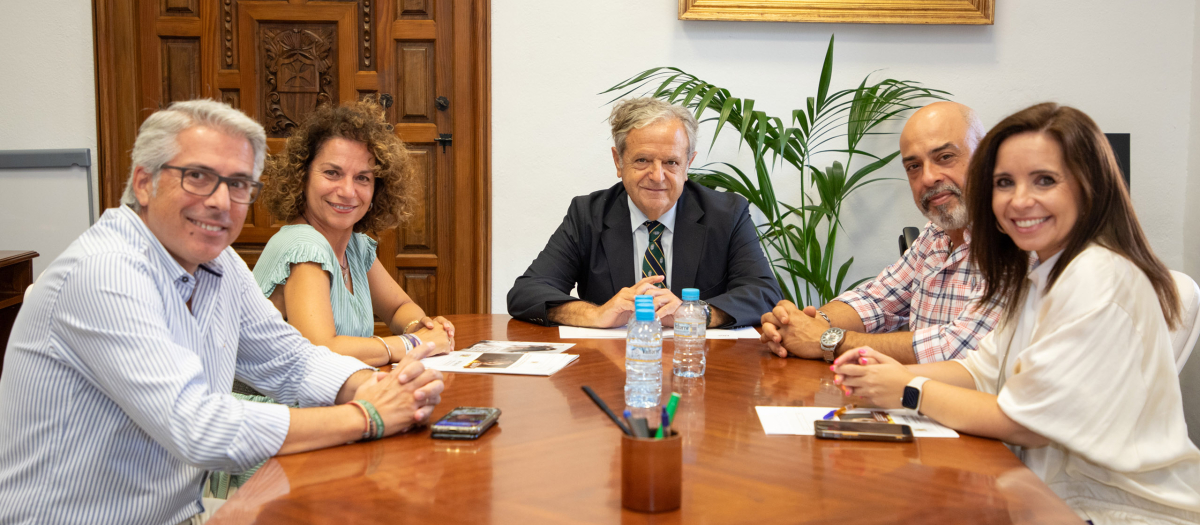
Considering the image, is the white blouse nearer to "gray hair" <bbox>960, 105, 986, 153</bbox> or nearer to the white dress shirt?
"gray hair" <bbox>960, 105, 986, 153</bbox>

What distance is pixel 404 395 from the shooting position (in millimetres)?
1297

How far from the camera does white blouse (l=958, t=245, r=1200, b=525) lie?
1214 mm

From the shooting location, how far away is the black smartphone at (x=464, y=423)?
1.25 m

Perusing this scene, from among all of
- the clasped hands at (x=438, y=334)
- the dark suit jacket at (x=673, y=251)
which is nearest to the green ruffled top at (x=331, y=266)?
the clasped hands at (x=438, y=334)

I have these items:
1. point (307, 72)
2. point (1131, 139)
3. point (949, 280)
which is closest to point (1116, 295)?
point (949, 280)

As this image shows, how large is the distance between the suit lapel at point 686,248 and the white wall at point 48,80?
3011 millimetres

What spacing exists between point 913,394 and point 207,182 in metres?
1.18

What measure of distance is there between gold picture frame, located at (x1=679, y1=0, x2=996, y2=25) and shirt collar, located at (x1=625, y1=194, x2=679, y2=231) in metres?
1.35

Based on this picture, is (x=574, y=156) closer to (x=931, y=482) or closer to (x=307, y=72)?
(x=307, y=72)

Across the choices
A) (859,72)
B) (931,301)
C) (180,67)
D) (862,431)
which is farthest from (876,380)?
(180,67)

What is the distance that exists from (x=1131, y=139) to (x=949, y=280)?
2.24m

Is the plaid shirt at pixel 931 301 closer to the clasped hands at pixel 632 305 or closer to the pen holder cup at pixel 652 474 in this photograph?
the clasped hands at pixel 632 305

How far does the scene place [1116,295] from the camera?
4.04 feet

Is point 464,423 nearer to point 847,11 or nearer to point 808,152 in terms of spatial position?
point 808,152
